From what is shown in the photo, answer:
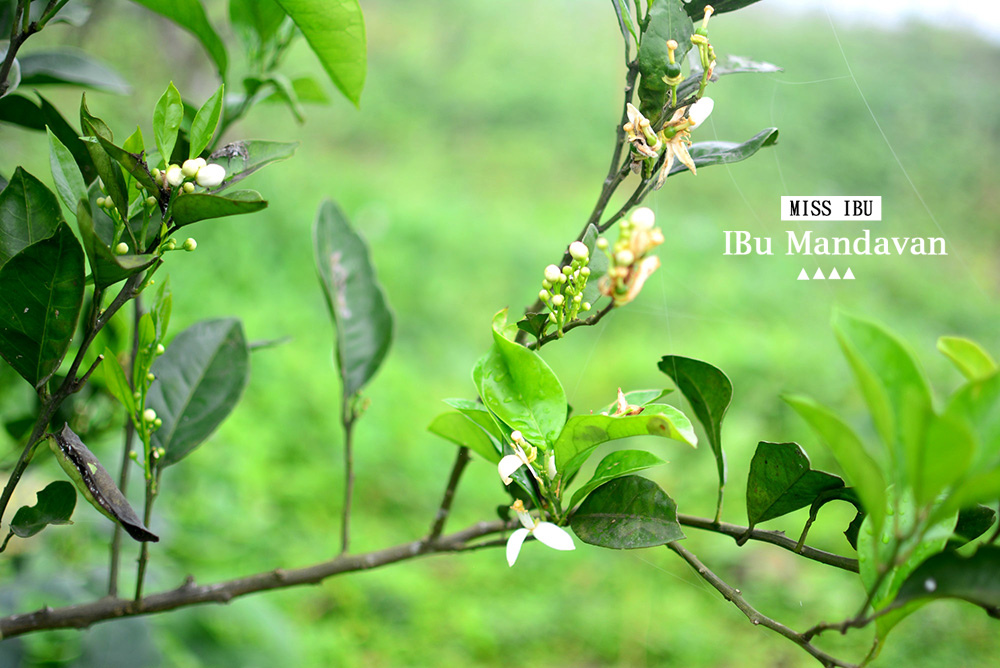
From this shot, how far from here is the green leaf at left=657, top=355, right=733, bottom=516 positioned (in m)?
0.36

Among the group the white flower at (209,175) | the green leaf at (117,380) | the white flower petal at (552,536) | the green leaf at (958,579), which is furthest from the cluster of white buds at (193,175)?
the green leaf at (958,579)

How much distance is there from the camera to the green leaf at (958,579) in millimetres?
241

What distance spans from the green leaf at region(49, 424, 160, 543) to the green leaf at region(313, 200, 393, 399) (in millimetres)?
216

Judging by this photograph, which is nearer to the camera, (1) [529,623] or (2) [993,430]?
(2) [993,430]

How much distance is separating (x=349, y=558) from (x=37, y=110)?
14.3 inches

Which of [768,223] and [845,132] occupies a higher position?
[768,223]

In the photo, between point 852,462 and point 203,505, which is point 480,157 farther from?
point 852,462

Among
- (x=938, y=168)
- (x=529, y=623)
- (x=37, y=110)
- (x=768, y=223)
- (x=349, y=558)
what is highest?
(x=37, y=110)

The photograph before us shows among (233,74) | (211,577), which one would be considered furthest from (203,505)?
(233,74)

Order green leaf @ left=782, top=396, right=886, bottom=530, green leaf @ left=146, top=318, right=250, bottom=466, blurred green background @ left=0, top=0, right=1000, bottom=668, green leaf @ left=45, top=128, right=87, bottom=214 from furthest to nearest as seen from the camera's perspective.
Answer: blurred green background @ left=0, top=0, right=1000, bottom=668 < green leaf @ left=146, top=318, right=250, bottom=466 < green leaf @ left=45, top=128, right=87, bottom=214 < green leaf @ left=782, top=396, right=886, bottom=530

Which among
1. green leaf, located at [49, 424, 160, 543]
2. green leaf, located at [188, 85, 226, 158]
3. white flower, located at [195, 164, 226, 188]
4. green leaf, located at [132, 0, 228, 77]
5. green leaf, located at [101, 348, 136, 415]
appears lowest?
green leaf, located at [49, 424, 160, 543]

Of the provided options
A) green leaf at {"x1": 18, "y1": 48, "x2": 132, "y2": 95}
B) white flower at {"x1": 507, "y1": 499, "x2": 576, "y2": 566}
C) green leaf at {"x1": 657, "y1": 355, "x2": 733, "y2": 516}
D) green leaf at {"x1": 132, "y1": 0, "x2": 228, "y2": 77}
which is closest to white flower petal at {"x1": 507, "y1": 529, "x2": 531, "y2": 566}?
white flower at {"x1": 507, "y1": 499, "x2": 576, "y2": 566}

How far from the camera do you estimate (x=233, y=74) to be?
2.53 metres

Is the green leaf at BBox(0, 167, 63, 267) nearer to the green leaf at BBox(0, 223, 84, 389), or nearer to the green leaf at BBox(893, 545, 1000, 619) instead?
the green leaf at BBox(0, 223, 84, 389)
